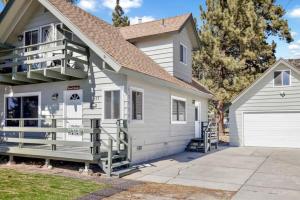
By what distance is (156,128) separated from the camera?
13.8 m

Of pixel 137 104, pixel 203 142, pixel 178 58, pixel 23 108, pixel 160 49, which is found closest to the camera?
pixel 137 104

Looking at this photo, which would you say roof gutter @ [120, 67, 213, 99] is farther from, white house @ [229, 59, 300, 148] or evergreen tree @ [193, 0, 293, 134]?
evergreen tree @ [193, 0, 293, 134]

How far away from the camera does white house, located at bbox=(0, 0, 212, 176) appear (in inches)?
440

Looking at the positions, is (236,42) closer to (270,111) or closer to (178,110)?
(270,111)

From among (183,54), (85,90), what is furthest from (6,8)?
(183,54)

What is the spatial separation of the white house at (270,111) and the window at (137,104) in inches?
399

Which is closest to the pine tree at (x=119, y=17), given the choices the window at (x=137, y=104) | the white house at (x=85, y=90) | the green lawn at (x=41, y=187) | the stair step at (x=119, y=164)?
the white house at (x=85, y=90)

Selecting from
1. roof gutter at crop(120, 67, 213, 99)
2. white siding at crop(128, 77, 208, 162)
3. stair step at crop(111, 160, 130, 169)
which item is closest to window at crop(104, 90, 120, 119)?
white siding at crop(128, 77, 208, 162)

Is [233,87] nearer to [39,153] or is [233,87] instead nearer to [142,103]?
[142,103]

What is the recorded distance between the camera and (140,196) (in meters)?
7.53

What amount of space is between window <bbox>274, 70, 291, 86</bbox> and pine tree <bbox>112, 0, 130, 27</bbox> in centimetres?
2117

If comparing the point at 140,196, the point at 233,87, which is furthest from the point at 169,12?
the point at 140,196

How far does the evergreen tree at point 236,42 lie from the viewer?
87.1ft

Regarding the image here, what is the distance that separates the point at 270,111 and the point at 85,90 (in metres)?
12.7
